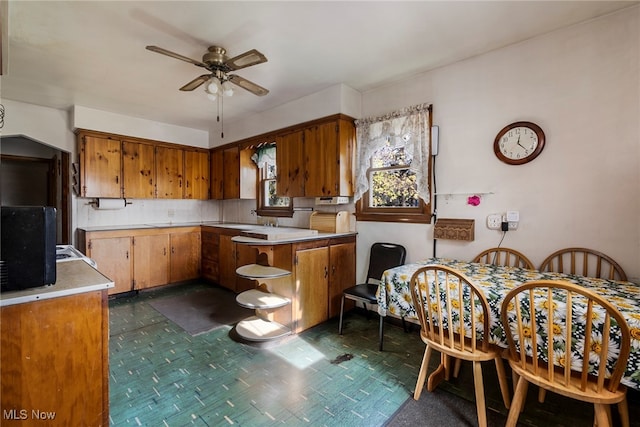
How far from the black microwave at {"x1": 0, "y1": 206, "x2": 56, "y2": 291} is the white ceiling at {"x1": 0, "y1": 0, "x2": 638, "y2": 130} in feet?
5.26

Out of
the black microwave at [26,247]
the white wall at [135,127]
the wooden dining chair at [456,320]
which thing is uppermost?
the white wall at [135,127]

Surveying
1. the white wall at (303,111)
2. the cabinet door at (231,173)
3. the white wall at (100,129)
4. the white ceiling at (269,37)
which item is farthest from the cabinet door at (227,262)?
the white ceiling at (269,37)

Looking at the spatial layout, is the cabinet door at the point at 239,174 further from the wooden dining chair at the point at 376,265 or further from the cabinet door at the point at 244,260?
the wooden dining chair at the point at 376,265

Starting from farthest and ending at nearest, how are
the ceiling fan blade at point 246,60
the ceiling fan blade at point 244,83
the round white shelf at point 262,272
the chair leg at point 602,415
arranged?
the round white shelf at point 262,272 → the ceiling fan blade at point 244,83 → the ceiling fan blade at point 246,60 → the chair leg at point 602,415

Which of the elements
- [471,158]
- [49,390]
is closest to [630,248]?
[471,158]

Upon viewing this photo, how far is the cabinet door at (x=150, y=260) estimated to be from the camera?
13.4ft

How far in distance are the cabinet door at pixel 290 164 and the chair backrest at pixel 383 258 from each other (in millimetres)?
1149

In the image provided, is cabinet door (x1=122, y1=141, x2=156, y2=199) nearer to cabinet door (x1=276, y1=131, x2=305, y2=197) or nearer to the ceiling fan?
cabinet door (x1=276, y1=131, x2=305, y2=197)

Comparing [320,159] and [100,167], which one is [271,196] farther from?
[100,167]

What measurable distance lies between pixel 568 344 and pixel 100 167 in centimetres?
523

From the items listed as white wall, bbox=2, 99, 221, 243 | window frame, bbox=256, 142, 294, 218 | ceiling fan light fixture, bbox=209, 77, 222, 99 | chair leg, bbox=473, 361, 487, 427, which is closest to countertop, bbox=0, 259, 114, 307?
ceiling fan light fixture, bbox=209, 77, 222, 99

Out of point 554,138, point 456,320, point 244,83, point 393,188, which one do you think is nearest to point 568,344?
point 456,320

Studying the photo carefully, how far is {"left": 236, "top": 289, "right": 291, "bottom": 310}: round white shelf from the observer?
8.89 feet

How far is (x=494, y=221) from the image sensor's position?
2.49 m
